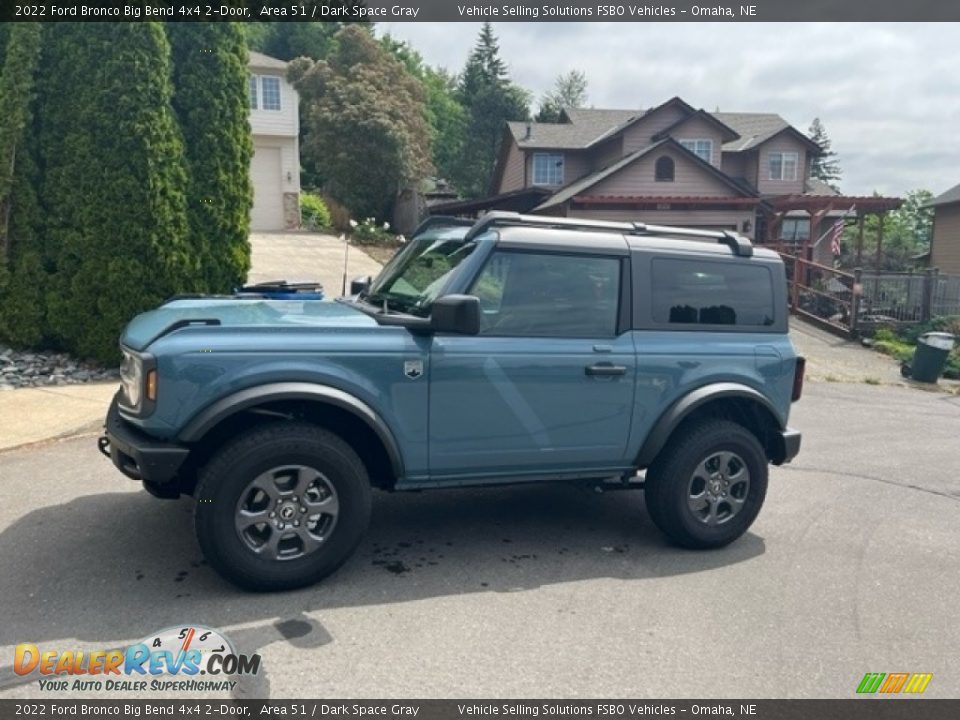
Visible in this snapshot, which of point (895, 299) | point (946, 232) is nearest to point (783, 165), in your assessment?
point (946, 232)

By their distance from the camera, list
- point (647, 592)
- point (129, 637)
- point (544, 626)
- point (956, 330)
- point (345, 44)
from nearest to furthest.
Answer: point (129, 637), point (544, 626), point (647, 592), point (956, 330), point (345, 44)

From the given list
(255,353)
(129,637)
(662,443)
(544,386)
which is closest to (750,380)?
(662,443)

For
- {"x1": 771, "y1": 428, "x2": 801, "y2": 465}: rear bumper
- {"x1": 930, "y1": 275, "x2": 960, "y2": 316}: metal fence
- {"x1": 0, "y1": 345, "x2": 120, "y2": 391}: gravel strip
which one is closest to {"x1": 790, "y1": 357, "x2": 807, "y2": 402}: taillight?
{"x1": 771, "y1": 428, "x2": 801, "y2": 465}: rear bumper

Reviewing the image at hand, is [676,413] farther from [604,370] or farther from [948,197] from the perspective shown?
[948,197]

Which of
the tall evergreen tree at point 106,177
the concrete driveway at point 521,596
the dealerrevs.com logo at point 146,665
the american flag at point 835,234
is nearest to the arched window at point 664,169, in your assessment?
the american flag at point 835,234

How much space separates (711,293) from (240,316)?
113 inches

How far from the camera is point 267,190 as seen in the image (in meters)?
28.0

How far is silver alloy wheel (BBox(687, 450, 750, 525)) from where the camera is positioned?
473 centimetres

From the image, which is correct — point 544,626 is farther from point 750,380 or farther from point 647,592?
point 750,380

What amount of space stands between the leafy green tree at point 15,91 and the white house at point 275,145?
19170 mm

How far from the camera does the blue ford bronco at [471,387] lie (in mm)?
3732

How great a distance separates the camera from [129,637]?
3387mm

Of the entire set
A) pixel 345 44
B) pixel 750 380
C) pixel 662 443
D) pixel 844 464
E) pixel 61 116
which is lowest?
pixel 844 464

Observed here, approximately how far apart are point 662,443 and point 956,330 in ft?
50.1
